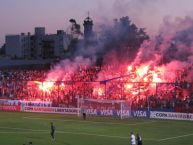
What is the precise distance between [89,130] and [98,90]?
2472cm

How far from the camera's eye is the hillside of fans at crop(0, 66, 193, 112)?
74312 millimetres

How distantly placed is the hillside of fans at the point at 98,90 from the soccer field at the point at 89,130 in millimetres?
4664

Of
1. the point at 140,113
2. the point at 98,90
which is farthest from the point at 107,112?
the point at 98,90

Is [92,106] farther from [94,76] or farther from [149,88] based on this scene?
[94,76]

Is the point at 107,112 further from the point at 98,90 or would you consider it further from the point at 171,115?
the point at 171,115

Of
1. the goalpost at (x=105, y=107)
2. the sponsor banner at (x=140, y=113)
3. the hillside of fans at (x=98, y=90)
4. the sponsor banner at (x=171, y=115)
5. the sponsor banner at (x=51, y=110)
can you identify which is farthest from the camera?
the sponsor banner at (x=51, y=110)

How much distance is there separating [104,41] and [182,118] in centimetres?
4006

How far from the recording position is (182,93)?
75.4 metres

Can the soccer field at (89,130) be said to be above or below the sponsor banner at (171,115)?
below

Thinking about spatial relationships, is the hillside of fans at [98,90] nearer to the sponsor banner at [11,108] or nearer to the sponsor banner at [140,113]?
the sponsor banner at [140,113]

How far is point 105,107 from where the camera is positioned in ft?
251

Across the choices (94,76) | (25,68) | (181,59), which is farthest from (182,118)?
(25,68)

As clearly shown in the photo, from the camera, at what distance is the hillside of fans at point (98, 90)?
74.3 m

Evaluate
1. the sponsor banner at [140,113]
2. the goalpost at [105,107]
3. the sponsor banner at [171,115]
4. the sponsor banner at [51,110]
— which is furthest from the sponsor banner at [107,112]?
the sponsor banner at [171,115]
